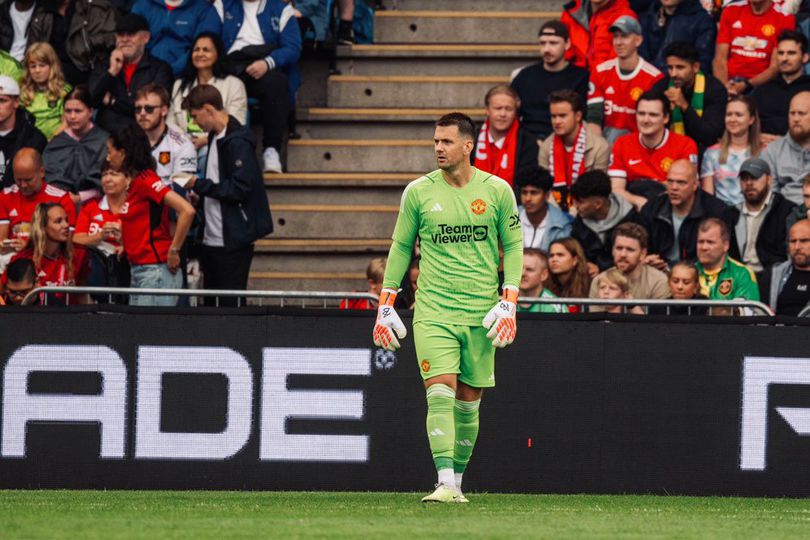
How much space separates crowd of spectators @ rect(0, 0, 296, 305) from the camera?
12727mm

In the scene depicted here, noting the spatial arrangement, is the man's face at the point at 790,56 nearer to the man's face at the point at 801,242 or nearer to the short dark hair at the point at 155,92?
the man's face at the point at 801,242

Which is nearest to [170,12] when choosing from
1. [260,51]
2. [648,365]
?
[260,51]

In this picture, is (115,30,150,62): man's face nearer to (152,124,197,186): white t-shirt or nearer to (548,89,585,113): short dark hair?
(152,124,197,186): white t-shirt

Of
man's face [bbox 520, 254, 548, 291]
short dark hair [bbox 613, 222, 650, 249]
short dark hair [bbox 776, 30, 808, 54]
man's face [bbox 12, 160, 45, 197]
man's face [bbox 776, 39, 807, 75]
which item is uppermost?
short dark hair [bbox 776, 30, 808, 54]

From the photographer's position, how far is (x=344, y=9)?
54.2 ft

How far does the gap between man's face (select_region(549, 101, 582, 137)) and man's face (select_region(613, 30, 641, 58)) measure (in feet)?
3.33

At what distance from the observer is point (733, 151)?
13.5 meters

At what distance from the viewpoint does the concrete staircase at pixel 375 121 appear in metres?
14.8

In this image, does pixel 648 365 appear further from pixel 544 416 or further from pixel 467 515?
pixel 467 515

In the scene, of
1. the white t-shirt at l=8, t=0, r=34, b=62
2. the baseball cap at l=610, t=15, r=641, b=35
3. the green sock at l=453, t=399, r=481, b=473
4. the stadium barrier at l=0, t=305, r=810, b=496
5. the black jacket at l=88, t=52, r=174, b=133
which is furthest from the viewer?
the white t-shirt at l=8, t=0, r=34, b=62

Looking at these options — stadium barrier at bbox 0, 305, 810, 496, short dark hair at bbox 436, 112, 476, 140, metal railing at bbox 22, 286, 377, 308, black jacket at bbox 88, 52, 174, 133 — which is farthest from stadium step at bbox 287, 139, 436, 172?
short dark hair at bbox 436, 112, 476, 140

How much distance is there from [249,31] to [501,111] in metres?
3.09

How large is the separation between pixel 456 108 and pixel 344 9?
1683mm

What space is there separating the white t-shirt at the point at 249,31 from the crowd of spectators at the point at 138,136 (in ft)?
0.03
